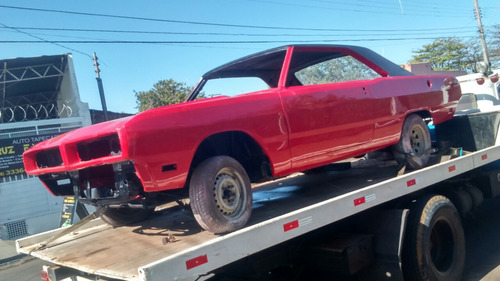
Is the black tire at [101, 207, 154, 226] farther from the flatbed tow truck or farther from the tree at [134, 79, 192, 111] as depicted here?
the tree at [134, 79, 192, 111]

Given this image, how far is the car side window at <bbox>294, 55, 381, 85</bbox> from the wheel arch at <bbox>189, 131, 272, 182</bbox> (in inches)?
49.9

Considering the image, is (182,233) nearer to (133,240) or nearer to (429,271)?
(133,240)

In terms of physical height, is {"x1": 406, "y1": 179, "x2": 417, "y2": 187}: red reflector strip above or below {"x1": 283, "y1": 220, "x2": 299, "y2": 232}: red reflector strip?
below

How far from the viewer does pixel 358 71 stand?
438cm

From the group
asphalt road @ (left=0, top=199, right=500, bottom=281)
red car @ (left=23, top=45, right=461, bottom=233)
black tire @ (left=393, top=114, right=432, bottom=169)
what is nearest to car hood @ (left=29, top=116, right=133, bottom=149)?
red car @ (left=23, top=45, right=461, bottom=233)

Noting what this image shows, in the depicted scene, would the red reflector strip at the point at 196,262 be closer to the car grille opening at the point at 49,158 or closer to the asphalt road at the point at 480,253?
the car grille opening at the point at 49,158

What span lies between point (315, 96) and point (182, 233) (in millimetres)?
1560

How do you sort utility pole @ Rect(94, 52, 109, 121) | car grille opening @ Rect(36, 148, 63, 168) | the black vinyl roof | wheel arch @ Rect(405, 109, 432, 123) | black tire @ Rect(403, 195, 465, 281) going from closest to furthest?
car grille opening @ Rect(36, 148, 63, 168) < black tire @ Rect(403, 195, 465, 281) < the black vinyl roof < wheel arch @ Rect(405, 109, 432, 123) < utility pole @ Rect(94, 52, 109, 121)

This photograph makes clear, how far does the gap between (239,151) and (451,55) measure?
41072 mm

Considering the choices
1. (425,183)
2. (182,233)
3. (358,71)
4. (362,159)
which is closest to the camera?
(182,233)

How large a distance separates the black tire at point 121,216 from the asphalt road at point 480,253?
341 centimetres

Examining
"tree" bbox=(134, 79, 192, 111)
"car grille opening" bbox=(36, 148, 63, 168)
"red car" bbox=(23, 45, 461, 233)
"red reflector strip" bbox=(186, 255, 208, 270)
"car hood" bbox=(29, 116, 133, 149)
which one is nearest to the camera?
"red reflector strip" bbox=(186, 255, 208, 270)

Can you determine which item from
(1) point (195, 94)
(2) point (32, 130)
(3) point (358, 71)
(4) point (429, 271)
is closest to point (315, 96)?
(3) point (358, 71)

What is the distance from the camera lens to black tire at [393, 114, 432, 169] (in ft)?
14.5
